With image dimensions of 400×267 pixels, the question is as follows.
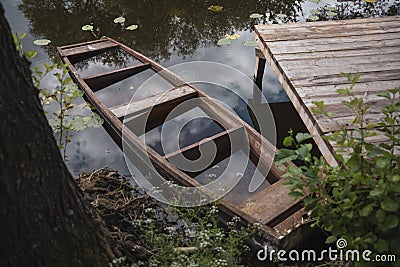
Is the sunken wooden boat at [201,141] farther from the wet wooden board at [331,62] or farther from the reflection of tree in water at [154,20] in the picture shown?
the reflection of tree in water at [154,20]

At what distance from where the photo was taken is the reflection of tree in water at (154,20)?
512 centimetres

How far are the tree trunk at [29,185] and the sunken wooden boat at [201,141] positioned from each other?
40.3 inches

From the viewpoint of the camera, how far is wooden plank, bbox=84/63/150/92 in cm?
420

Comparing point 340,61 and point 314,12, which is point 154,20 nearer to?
point 314,12

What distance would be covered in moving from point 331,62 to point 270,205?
1.16 m

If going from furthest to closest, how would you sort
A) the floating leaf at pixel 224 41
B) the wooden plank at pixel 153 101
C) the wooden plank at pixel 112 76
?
the floating leaf at pixel 224 41 → the wooden plank at pixel 112 76 → the wooden plank at pixel 153 101

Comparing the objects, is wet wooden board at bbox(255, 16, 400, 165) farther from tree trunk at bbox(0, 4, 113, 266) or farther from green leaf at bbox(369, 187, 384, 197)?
tree trunk at bbox(0, 4, 113, 266)

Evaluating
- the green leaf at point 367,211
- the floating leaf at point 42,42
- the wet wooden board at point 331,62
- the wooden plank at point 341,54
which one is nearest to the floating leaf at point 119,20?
the floating leaf at point 42,42

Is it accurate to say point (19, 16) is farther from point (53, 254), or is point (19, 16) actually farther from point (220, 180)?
point (53, 254)

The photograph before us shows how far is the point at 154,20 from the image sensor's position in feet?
17.8

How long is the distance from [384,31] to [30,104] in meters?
2.97

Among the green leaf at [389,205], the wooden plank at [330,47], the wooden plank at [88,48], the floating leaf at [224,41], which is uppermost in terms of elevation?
the green leaf at [389,205]

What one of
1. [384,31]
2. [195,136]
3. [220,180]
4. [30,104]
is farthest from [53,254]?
[384,31]

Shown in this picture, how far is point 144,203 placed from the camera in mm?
3039
